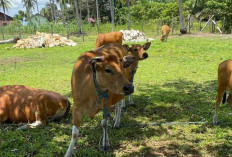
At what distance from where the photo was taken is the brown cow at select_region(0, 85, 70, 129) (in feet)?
17.1

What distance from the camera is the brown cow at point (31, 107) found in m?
5.20

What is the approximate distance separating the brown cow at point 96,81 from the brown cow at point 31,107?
1359 millimetres

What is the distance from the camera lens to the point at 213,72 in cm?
955

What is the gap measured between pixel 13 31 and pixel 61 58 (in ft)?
68.0

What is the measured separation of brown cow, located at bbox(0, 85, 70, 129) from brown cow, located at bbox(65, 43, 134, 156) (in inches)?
53.5

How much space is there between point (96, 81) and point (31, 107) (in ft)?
7.06

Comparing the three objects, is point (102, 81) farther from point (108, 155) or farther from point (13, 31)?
point (13, 31)

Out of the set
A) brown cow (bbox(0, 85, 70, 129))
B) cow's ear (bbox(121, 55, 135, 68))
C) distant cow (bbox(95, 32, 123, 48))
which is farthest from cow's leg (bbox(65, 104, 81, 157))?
distant cow (bbox(95, 32, 123, 48))

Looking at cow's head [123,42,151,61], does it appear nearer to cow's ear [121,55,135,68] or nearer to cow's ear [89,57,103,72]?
cow's ear [121,55,135,68]

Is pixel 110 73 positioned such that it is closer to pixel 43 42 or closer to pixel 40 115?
pixel 40 115

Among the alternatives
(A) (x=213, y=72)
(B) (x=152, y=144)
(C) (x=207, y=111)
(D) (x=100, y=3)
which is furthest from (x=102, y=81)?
(D) (x=100, y=3)

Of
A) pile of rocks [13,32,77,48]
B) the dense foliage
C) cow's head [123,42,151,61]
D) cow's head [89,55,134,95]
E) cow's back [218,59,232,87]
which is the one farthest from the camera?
the dense foliage

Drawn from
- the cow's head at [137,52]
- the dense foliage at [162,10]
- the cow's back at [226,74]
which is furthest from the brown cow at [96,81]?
the dense foliage at [162,10]

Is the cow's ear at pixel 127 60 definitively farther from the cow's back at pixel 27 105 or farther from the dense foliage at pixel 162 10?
the dense foliage at pixel 162 10
